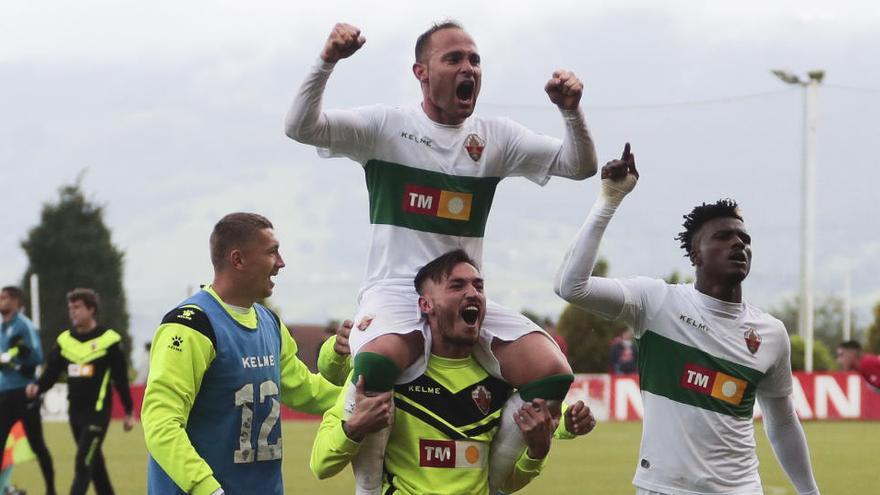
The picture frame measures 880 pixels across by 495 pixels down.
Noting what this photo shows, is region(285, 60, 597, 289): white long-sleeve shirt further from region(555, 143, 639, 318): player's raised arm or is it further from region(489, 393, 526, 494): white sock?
region(489, 393, 526, 494): white sock

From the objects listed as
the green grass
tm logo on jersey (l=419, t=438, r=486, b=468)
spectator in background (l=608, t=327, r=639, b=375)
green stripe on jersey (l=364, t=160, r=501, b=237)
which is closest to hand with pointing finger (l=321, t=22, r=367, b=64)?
green stripe on jersey (l=364, t=160, r=501, b=237)

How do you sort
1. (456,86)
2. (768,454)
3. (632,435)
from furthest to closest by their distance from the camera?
(632,435) < (768,454) < (456,86)

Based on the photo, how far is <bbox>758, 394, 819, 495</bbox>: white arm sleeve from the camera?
7625 millimetres

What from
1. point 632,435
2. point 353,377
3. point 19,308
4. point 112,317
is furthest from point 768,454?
point 112,317

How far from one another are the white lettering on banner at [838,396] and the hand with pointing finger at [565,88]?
86.5 feet

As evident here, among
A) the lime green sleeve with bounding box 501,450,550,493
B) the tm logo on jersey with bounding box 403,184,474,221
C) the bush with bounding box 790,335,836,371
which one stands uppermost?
the tm logo on jersey with bounding box 403,184,474,221

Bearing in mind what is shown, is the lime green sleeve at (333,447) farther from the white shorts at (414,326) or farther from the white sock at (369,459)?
the white shorts at (414,326)

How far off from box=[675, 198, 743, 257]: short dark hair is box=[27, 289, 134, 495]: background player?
7.75 m

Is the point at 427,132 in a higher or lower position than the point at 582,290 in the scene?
higher

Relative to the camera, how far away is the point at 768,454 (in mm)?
21922

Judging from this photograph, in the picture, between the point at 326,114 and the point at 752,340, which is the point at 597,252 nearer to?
the point at 752,340

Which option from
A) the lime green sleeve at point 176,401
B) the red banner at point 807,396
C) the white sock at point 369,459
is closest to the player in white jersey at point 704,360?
the white sock at point 369,459

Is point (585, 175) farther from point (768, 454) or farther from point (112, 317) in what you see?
point (112, 317)

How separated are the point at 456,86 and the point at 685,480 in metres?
2.27
